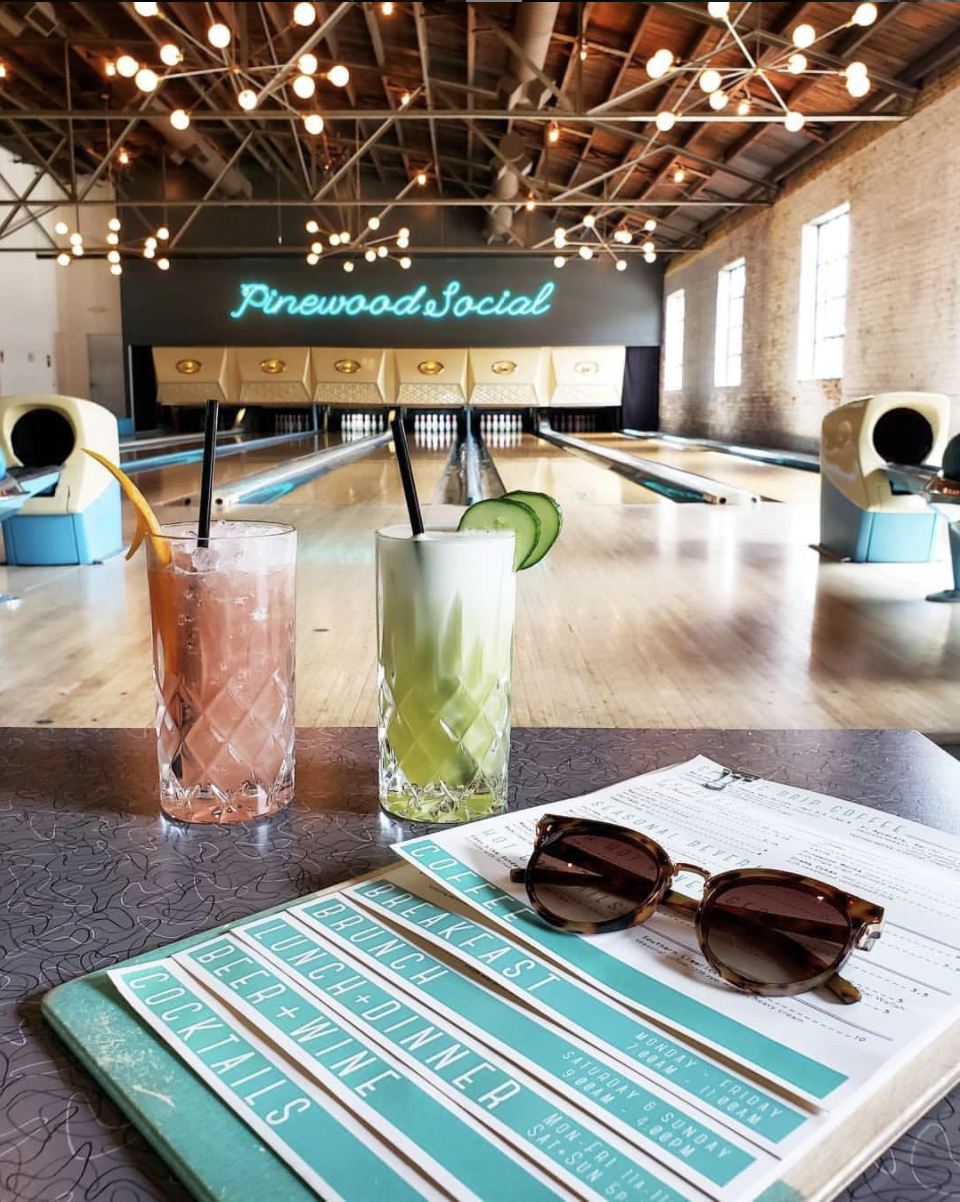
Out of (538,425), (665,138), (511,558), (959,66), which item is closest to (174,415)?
(538,425)

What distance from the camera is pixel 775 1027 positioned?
1.24ft

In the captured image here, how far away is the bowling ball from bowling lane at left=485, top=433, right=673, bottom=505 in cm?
256

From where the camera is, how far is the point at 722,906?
1.40 feet

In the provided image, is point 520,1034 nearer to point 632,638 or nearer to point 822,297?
point 632,638

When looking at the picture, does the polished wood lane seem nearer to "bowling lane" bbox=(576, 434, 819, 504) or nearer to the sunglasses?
the sunglasses

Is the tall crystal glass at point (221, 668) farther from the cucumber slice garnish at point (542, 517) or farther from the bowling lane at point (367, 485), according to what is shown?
the bowling lane at point (367, 485)

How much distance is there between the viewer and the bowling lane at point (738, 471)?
5.78 meters

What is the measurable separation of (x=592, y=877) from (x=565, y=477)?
249 inches

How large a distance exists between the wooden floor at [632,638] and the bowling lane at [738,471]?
1.72 metres

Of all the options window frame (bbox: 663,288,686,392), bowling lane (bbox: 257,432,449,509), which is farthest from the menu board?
window frame (bbox: 663,288,686,392)

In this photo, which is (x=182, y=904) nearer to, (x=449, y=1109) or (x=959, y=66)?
(x=449, y=1109)

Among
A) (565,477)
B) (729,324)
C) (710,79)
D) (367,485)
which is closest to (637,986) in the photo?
(710,79)

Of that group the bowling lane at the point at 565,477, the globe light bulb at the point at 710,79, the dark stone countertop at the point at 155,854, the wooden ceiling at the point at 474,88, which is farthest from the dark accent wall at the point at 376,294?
the dark stone countertop at the point at 155,854

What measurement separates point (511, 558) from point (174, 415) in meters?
13.3
